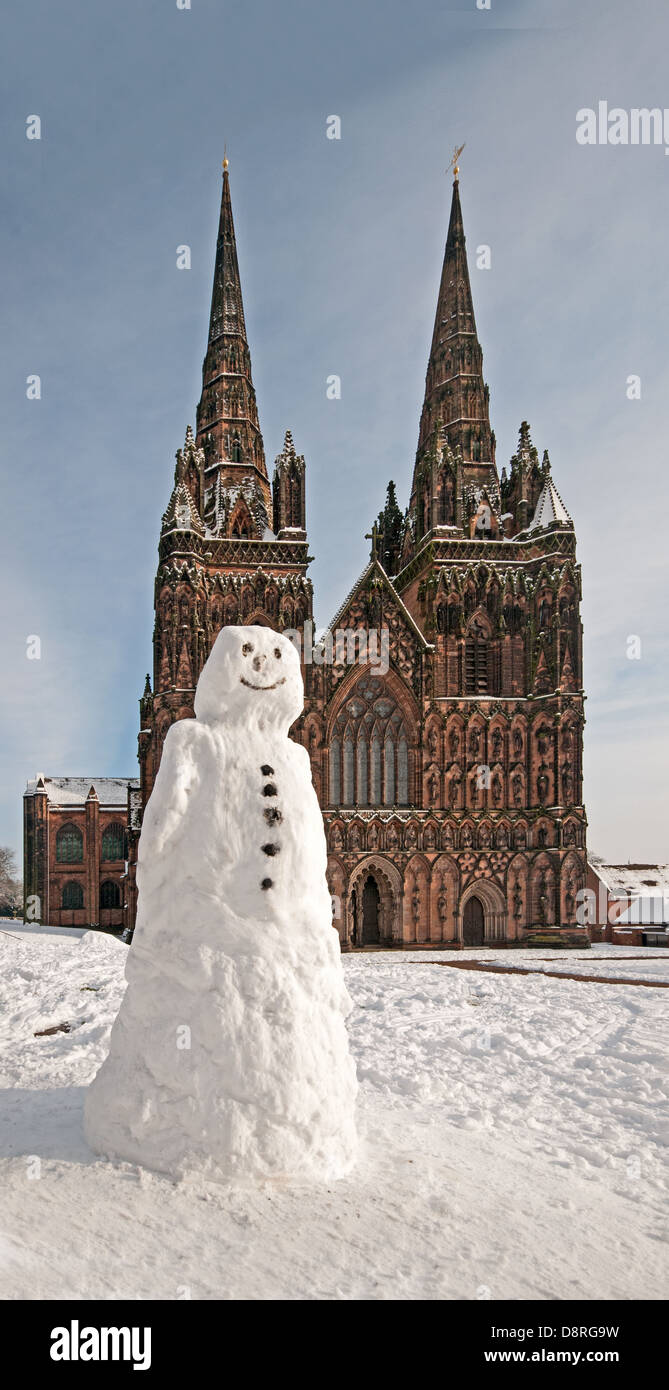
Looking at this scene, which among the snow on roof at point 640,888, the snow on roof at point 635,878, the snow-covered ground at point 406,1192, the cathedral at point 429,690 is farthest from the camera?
the snow on roof at point 635,878

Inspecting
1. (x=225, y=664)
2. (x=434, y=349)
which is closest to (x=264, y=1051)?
(x=225, y=664)

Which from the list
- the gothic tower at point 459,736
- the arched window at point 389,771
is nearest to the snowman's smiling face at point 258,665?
the gothic tower at point 459,736

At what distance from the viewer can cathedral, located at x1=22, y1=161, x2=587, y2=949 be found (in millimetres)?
29656

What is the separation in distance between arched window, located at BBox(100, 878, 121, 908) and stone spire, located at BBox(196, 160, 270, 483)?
22.9 metres

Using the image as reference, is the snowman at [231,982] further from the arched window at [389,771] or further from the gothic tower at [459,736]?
the arched window at [389,771]

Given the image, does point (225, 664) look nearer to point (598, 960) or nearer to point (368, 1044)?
point (368, 1044)

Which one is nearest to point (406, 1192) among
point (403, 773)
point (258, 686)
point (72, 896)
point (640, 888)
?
point (258, 686)

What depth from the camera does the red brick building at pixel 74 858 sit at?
42.0m

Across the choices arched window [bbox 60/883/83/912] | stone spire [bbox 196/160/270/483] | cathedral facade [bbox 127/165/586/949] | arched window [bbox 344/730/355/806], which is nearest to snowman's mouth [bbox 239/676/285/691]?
cathedral facade [bbox 127/165/586/949]

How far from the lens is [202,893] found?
558cm

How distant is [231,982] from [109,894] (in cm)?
4046

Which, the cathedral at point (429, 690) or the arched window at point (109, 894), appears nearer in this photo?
the cathedral at point (429, 690)

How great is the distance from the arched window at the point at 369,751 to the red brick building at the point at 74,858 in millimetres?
15966
